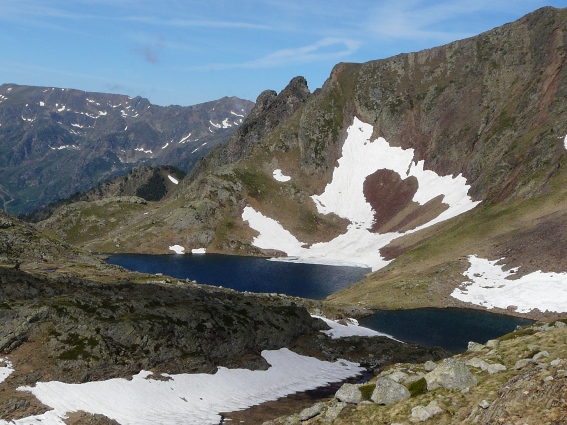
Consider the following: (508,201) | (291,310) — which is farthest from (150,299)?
(508,201)

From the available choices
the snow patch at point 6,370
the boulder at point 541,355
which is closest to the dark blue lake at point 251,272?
the snow patch at point 6,370

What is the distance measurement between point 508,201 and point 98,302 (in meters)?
113

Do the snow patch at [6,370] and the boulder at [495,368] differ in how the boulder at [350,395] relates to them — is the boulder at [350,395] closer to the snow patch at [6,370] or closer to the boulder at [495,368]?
the boulder at [495,368]

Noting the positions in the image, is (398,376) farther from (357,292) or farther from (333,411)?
(357,292)

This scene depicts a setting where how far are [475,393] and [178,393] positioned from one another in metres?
31.1

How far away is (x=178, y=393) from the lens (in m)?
44.2

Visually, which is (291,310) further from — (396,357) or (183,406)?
(183,406)

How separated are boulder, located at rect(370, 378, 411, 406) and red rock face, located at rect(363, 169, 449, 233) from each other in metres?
140

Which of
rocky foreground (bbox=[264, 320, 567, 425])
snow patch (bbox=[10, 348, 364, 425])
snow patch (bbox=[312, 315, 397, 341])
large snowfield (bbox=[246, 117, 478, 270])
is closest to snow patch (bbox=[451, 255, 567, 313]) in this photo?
snow patch (bbox=[312, 315, 397, 341])

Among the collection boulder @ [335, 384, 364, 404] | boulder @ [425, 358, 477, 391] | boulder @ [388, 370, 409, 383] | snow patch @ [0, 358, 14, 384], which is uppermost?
boulder @ [425, 358, 477, 391]

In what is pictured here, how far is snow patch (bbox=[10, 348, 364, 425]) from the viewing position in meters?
38.1

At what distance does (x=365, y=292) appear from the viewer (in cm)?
10950

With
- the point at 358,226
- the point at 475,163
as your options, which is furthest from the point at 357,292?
the point at 475,163

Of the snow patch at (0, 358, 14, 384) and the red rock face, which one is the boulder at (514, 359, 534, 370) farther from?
the red rock face
